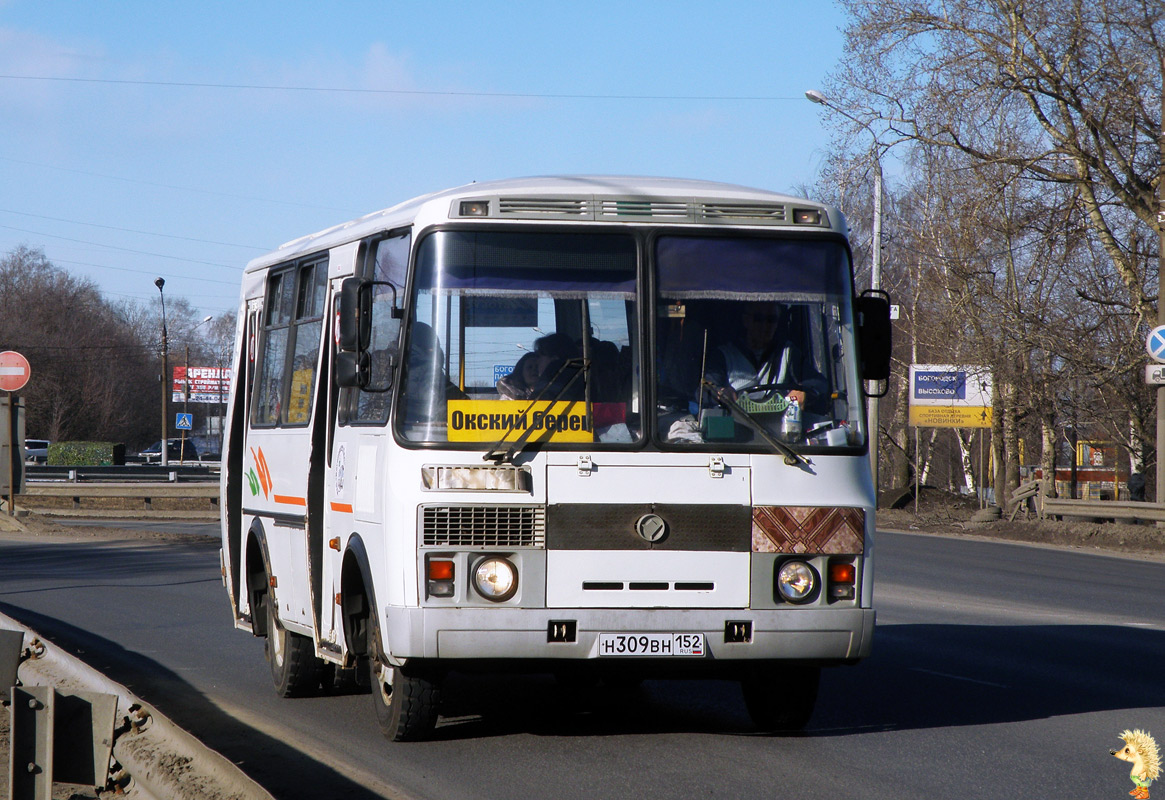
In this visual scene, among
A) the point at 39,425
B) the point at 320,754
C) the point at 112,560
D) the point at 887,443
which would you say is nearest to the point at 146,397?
the point at 39,425

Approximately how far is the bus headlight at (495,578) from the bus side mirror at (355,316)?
1.25 meters

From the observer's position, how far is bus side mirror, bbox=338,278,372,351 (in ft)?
23.1

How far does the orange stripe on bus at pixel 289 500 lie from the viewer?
844 centimetres

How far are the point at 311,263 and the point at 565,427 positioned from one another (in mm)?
2813

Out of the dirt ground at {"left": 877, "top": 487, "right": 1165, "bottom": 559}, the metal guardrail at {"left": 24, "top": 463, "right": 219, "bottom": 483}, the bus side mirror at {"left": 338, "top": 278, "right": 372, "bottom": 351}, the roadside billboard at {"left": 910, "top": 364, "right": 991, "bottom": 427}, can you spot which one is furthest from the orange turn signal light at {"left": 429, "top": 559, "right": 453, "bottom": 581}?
the metal guardrail at {"left": 24, "top": 463, "right": 219, "bottom": 483}

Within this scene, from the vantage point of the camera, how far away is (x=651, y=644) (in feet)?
22.3

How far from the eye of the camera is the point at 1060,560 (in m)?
23.9

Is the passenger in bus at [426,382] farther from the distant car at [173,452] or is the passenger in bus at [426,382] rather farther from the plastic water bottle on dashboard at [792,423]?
the distant car at [173,452]

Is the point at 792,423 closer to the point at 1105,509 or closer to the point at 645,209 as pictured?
the point at 645,209

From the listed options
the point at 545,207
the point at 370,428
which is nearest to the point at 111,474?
the point at 370,428

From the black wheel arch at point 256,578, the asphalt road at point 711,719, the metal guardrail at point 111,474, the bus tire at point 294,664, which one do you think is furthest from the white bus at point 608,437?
the metal guardrail at point 111,474

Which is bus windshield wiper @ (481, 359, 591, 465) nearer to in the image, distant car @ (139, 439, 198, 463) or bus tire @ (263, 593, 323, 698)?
bus tire @ (263, 593, 323, 698)

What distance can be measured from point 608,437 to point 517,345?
619 mm

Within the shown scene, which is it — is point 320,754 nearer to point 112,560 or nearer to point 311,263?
point 311,263
